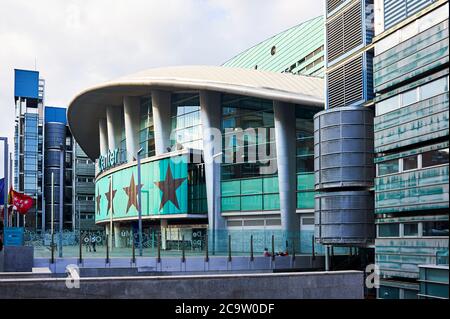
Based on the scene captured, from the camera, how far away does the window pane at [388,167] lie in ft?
87.0

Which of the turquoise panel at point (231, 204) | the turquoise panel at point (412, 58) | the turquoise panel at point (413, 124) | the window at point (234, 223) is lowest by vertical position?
the window at point (234, 223)

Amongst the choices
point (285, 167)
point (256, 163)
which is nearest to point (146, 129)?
point (256, 163)

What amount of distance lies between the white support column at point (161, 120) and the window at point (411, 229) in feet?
98.3

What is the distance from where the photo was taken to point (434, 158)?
23406 millimetres

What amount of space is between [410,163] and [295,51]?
156 ft

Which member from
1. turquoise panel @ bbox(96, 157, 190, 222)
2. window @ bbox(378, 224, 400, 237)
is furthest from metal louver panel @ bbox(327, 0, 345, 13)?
turquoise panel @ bbox(96, 157, 190, 222)

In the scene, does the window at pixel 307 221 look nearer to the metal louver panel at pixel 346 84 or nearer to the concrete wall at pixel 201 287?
the metal louver panel at pixel 346 84

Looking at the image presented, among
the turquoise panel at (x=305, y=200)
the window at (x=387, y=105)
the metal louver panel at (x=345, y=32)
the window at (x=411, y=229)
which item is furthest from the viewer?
the turquoise panel at (x=305, y=200)

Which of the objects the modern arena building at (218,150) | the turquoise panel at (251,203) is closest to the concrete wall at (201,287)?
the modern arena building at (218,150)

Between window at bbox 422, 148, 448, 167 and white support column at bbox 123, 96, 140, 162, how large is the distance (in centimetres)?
3758

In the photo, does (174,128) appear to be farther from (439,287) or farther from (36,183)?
(36,183)

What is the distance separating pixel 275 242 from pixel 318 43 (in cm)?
3113

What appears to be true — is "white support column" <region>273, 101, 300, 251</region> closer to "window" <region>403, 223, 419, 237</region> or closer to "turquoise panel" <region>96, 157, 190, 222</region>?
"turquoise panel" <region>96, 157, 190, 222</region>
